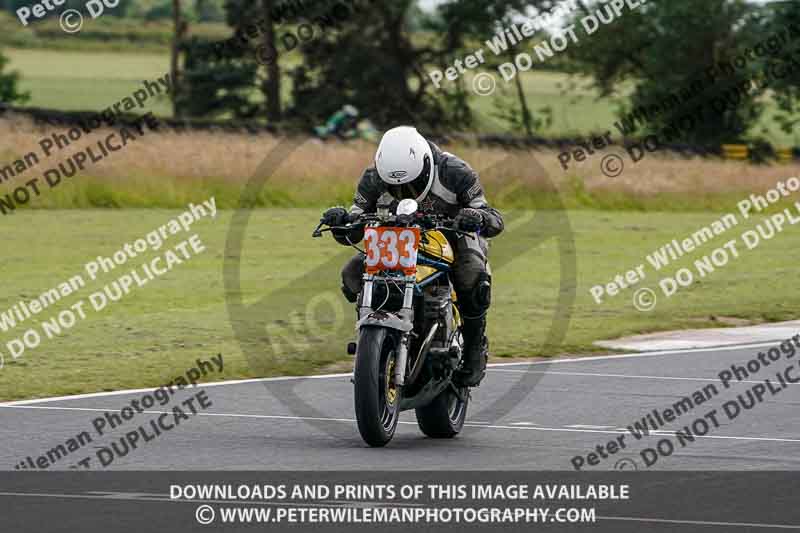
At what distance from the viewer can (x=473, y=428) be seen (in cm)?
1147

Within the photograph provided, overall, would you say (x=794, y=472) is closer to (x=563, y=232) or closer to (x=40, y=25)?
(x=563, y=232)

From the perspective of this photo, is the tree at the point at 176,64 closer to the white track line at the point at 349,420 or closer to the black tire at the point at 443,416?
the white track line at the point at 349,420

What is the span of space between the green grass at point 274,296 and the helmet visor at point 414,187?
12.9ft

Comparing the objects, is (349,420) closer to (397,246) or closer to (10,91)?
(397,246)

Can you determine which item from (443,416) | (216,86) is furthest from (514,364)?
(216,86)

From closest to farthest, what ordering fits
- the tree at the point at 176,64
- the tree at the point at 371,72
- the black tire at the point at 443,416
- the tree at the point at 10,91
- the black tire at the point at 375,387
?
the black tire at the point at 375,387 → the black tire at the point at 443,416 → the tree at the point at 176,64 → the tree at the point at 10,91 → the tree at the point at 371,72

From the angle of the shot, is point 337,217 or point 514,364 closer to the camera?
point 337,217

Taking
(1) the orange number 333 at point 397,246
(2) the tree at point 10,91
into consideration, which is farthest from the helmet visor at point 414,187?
(2) the tree at point 10,91

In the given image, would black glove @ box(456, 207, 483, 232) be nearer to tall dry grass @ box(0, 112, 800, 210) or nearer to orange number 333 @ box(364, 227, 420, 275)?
orange number 333 @ box(364, 227, 420, 275)

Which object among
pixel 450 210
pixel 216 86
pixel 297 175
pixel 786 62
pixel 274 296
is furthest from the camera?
pixel 216 86

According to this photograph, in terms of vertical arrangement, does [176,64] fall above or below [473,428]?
above

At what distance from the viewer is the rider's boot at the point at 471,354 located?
430 inches

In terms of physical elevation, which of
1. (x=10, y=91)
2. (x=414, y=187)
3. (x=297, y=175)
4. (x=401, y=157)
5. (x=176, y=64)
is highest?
(x=176, y=64)

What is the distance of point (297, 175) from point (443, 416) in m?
22.9
